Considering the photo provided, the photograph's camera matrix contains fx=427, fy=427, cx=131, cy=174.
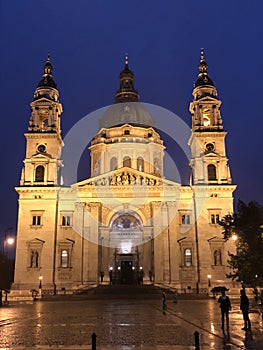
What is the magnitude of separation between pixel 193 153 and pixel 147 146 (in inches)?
517

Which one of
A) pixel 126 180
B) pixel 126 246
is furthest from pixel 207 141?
pixel 126 246

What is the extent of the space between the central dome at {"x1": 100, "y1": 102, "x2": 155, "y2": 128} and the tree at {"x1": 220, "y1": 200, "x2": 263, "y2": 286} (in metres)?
44.5

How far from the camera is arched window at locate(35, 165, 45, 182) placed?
56.7 m

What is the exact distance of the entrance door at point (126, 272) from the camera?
191ft

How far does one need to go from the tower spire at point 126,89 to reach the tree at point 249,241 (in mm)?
50852

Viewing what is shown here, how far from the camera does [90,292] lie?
4875 cm

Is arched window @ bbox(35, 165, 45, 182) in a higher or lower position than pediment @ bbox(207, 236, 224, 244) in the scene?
higher

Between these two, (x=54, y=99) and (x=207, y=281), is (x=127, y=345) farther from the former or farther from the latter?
(x=54, y=99)

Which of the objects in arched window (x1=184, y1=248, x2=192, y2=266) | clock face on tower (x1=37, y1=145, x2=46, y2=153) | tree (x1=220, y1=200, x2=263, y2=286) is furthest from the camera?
clock face on tower (x1=37, y1=145, x2=46, y2=153)

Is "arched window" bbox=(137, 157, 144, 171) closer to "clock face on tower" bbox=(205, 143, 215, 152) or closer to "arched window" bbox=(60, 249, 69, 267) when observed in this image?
"clock face on tower" bbox=(205, 143, 215, 152)

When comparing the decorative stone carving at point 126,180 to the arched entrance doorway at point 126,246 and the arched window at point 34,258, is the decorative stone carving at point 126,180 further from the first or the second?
Result: the arched window at point 34,258

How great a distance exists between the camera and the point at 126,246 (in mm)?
60531

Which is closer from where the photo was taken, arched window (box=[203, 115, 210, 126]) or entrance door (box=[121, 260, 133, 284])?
entrance door (box=[121, 260, 133, 284])

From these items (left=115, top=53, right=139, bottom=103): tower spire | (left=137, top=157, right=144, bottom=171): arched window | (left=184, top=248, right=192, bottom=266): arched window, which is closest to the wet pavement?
(left=184, top=248, right=192, bottom=266): arched window
